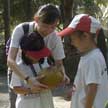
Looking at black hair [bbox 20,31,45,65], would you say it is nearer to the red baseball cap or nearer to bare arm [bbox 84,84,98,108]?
the red baseball cap

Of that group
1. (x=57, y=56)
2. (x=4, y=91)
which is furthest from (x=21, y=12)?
(x=57, y=56)

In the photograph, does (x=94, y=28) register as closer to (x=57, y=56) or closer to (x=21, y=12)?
(x=57, y=56)

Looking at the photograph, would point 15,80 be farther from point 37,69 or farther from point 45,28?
point 45,28

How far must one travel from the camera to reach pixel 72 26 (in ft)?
12.1

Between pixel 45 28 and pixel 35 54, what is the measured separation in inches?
10.6

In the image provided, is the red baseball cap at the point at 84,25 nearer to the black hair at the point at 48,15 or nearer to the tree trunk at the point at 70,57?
the black hair at the point at 48,15

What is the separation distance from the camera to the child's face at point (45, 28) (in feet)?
13.6

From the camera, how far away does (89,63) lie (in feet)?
11.9

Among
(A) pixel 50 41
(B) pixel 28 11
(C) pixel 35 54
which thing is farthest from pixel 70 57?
(C) pixel 35 54

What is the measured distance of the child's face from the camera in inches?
164

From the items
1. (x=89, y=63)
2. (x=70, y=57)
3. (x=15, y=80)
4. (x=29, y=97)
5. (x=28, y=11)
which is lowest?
(x=70, y=57)

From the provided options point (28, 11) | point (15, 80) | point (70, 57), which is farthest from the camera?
point (28, 11)

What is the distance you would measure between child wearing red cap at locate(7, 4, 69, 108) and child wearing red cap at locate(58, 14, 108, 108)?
17.4 inches

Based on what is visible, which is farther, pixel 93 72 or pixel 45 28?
pixel 45 28
